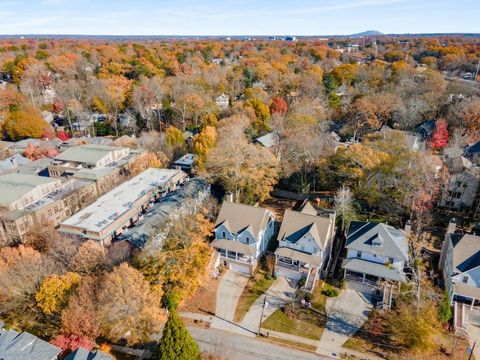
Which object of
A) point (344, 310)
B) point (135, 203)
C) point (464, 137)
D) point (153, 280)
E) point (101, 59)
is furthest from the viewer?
point (101, 59)

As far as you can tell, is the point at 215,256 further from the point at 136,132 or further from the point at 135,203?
the point at 136,132

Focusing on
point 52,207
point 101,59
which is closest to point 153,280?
point 52,207

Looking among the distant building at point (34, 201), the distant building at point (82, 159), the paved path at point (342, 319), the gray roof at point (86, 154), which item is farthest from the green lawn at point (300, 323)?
the gray roof at point (86, 154)

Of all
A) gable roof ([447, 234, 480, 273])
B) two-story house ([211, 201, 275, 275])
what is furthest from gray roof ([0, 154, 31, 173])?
gable roof ([447, 234, 480, 273])

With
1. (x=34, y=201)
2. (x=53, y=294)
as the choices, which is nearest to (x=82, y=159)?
(x=34, y=201)

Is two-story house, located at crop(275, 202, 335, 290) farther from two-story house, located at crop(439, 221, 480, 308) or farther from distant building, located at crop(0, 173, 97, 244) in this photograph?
distant building, located at crop(0, 173, 97, 244)

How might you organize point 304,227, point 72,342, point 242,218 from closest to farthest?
point 72,342 < point 304,227 < point 242,218

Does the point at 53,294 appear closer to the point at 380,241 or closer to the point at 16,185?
the point at 16,185
